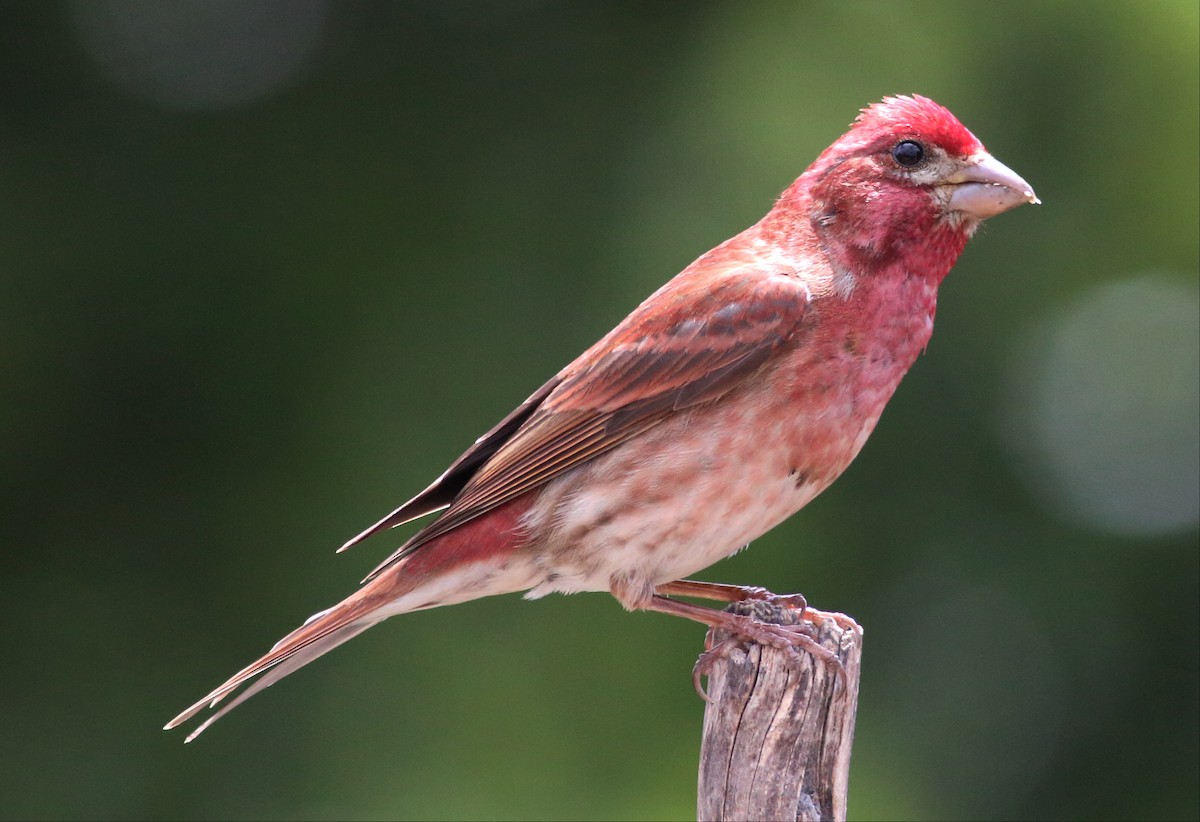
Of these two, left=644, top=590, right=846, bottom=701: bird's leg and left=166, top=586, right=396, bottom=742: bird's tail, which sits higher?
left=166, top=586, right=396, bottom=742: bird's tail

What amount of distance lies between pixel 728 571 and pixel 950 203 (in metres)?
2.12

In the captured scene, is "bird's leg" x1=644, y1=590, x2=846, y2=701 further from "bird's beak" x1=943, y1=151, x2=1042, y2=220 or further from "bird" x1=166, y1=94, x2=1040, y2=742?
"bird's beak" x1=943, y1=151, x2=1042, y2=220

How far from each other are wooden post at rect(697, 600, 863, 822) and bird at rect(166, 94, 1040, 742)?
258mm

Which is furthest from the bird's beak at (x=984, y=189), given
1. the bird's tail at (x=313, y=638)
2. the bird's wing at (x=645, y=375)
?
the bird's tail at (x=313, y=638)

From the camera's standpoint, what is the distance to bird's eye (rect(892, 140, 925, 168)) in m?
4.29

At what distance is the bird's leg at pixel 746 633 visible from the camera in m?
3.76

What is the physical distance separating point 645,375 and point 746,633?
838 mm

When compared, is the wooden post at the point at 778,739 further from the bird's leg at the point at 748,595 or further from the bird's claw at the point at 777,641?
the bird's leg at the point at 748,595

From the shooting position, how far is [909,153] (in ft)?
14.1

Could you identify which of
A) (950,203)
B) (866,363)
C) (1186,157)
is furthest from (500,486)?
(1186,157)

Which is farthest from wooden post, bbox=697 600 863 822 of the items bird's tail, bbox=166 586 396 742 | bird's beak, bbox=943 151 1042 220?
bird's beak, bbox=943 151 1042 220

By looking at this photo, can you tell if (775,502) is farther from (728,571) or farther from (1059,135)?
(1059,135)

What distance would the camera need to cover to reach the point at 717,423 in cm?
412

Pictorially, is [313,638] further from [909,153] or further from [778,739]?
[909,153]
